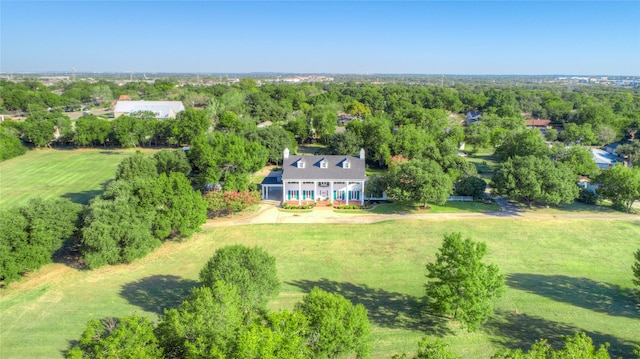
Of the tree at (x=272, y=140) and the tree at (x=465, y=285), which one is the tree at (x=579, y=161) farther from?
the tree at (x=272, y=140)

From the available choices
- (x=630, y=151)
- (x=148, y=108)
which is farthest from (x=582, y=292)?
(x=148, y=108)

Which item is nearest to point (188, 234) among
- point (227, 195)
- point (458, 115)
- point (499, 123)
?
point (227, 195)

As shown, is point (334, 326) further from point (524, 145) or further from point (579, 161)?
point (524, 145)

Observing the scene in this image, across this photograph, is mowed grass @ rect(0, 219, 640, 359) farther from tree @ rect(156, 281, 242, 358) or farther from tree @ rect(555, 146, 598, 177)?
tree @ rect(555, 146, 598, 177)

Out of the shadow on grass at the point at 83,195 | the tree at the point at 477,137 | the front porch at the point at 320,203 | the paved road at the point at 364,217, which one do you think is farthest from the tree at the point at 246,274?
the tree at the point at 477,137

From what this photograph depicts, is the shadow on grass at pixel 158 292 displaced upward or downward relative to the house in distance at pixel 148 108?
downward
